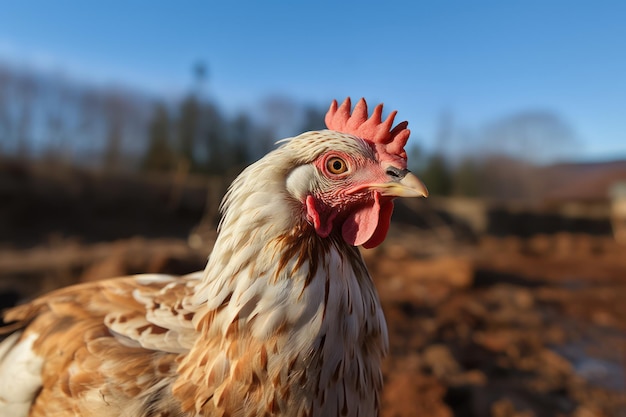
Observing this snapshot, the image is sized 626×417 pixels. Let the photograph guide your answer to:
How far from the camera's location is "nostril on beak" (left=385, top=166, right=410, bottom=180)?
1491 millimetres

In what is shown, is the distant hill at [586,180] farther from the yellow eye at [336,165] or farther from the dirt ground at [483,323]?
the yellow eye at [336,165]

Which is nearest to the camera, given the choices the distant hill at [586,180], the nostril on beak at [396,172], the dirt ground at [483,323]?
the nostril on beak at [396,172]

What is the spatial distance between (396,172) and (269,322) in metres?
0.71

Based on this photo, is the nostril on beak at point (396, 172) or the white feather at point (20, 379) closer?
the nostril on beak at point (396, 172)

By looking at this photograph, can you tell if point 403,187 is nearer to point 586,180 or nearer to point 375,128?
point 375,128

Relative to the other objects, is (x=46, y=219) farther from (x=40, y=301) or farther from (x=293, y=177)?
(x=293, y=177)

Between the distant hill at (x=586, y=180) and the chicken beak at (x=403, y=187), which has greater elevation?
the distant hill at (x=586, y=180)

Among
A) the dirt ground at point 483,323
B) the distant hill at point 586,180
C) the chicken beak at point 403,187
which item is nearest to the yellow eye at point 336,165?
the chicken beak at point 403,187

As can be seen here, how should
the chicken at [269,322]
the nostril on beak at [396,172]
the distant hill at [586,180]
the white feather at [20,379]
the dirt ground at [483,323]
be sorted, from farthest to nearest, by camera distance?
the distant hill at [586,180]
the dirt ground at [483,323]
the white feather at [20,379]
the nostril on beak at [396,172]
the chicken at [269,322]

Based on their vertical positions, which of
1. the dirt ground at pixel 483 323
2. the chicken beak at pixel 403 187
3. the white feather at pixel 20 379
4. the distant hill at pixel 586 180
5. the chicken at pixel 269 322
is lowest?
the dirt ground at pixel 483 323

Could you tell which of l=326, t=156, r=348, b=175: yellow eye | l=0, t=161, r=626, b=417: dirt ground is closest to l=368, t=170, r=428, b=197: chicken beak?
l=326, t=156, r=348, b=175: yellow eye

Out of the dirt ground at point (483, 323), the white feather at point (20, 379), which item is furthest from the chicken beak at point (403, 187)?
the dirt ground at point (483, 323)

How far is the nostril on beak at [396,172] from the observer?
1491 mm

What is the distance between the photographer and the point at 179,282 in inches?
77.7
